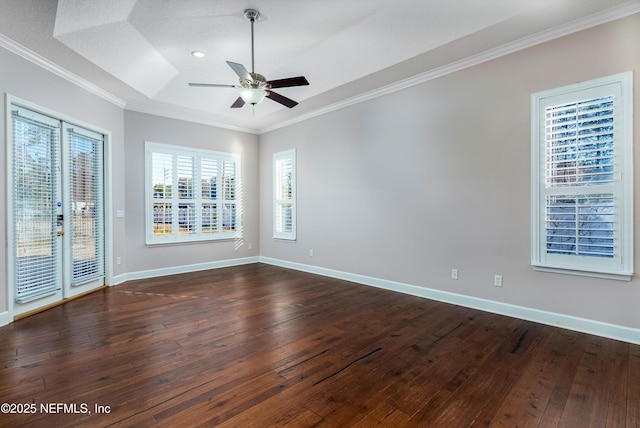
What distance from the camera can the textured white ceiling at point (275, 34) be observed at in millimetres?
2838

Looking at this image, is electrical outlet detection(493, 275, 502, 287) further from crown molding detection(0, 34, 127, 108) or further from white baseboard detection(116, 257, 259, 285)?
crown molding detection(0, 34, 127, 108)

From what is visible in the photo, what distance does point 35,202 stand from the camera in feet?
12.1

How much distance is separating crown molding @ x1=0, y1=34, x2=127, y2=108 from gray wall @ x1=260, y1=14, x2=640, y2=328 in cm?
342

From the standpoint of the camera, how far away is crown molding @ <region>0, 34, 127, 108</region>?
327 centimetres

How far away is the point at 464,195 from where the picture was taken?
385cm

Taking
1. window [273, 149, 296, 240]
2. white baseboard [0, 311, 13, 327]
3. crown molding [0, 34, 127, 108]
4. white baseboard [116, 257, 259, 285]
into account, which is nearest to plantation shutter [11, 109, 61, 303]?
white baseboard [0, 311, 13, 327]

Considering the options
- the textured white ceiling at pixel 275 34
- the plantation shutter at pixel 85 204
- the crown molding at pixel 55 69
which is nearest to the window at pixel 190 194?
the plantation shutter at pixel 85 204

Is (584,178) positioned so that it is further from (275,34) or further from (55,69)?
(55,69)

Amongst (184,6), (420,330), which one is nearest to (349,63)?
(184,6)

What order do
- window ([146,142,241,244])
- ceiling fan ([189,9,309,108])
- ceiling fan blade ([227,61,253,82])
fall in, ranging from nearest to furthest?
ceiling fan blade ([227,61,253,82])
ceiling fan ([189,9,309,108])
window ([146,142,241,244])

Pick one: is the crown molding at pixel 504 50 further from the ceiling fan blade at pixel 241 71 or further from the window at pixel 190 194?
the window at pixel 190 194

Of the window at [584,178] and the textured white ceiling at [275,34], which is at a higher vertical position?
the textured white ceiling at [275,34]

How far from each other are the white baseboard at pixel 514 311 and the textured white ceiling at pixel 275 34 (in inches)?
117

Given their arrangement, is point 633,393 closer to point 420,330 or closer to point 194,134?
point 420,330
